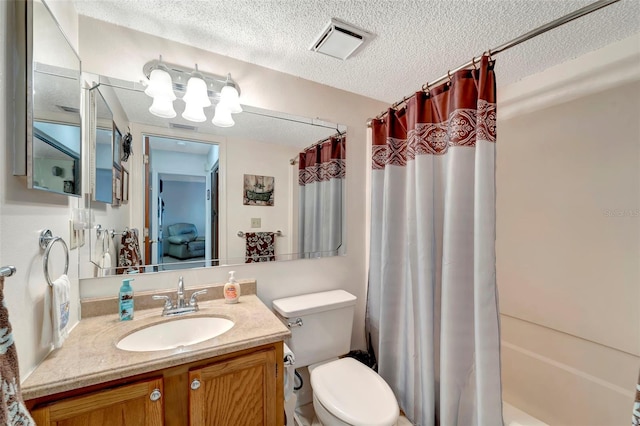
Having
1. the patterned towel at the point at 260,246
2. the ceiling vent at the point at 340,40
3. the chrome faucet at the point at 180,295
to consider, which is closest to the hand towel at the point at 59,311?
the chrome faucet at the point at 180,295

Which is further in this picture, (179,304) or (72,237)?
(179,304)

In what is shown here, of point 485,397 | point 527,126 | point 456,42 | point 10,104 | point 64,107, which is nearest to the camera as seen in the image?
point 10,104

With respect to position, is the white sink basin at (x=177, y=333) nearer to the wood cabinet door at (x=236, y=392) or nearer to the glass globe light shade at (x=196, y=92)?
the wood cabinet door at (x=236, y=392)

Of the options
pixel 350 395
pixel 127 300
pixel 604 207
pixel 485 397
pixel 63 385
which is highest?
pixel 604 207

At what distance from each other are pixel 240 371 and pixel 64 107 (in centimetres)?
119

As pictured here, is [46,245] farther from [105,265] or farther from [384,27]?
[384,27]

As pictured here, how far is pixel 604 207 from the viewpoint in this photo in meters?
1.30

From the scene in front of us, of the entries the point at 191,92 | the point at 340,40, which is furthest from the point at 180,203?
the point at 340,40

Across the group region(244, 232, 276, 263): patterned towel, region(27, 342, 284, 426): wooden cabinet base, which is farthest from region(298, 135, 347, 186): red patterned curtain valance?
region(27, 342, 284, 426): wooden cabinet base

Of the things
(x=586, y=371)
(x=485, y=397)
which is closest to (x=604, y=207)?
(x=586, y=371)

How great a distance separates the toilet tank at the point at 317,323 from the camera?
Result: 1.42 meters

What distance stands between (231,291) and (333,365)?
0.74 m

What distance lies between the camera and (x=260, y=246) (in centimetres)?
151

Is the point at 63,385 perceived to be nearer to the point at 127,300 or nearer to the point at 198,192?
the point at 127,300
